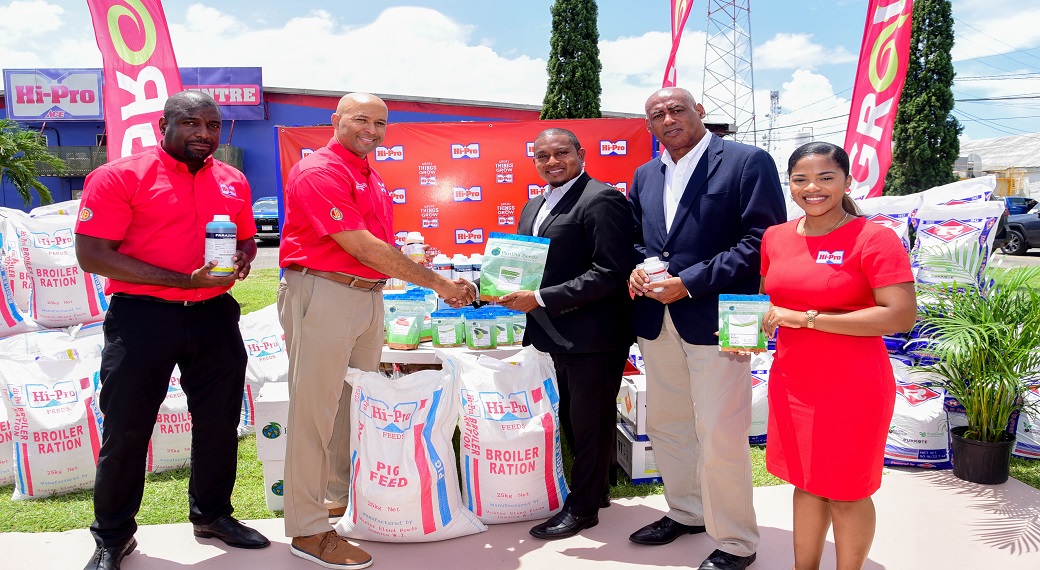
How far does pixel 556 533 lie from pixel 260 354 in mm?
2262

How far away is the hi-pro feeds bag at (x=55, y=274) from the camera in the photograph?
4195mm

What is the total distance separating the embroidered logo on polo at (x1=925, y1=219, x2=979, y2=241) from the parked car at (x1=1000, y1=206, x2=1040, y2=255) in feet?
46.1

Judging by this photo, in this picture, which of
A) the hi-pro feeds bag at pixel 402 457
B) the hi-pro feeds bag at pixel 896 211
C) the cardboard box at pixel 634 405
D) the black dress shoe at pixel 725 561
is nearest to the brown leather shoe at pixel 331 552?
the hi-pro feeds bag at pixel 402 457

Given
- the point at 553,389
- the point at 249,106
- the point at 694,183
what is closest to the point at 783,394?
the point at 694,183

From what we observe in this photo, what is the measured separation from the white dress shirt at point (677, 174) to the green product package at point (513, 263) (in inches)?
19.3

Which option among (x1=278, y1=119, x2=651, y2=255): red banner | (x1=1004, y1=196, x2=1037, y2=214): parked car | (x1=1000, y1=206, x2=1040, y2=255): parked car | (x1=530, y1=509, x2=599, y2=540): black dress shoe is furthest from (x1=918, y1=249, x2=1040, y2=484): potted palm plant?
(x1=1004, y1=196, x2=1037, y2=214): parked car

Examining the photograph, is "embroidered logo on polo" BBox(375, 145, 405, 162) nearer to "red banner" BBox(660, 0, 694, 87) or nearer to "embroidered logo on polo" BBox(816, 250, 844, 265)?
"red banner" BBox(660, 0, 694, 87)

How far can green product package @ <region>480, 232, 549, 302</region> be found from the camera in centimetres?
257


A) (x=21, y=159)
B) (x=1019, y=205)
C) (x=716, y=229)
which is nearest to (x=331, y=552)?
(x=716, y=229)

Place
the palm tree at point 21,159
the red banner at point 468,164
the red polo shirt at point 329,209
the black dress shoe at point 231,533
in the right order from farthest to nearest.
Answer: the palm tree at point 21,159 < the red banner at point 468,164 < the black dress shoe at point 231,533 < the red polo shirt at point 329,209

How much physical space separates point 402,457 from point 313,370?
49 cm

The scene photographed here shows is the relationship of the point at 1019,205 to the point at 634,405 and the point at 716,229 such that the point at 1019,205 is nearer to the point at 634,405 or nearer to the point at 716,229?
the point at 634,405

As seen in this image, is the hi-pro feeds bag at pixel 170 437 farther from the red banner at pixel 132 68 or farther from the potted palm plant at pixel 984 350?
the potted palm plant at pixel 984 350

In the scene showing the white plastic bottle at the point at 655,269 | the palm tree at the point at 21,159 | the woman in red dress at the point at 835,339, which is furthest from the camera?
the palm tree at the point at 21,159
